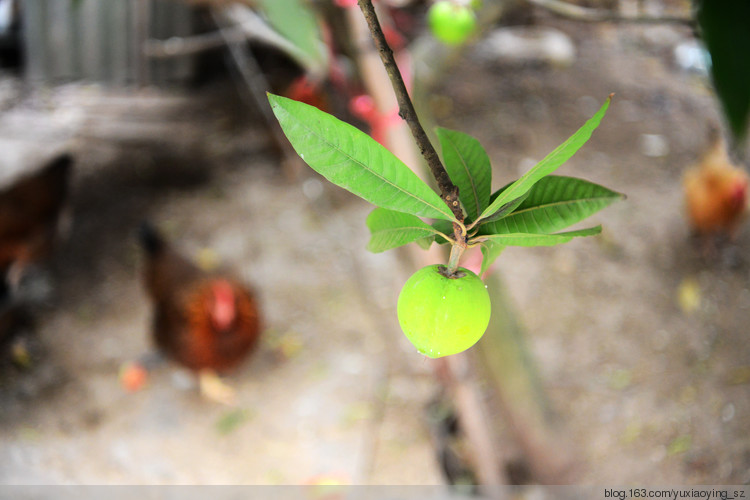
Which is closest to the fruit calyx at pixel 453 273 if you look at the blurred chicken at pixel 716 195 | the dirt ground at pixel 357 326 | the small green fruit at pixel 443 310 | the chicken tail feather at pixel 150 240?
the small green fruit at pixel 443 310

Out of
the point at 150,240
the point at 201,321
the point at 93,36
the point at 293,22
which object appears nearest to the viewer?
the point at 293,22

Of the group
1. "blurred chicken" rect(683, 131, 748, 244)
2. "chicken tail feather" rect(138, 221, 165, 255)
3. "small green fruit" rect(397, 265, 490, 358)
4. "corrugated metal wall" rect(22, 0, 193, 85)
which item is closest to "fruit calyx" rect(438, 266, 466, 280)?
"small green fruit" rect(397, 265, 490, 358)

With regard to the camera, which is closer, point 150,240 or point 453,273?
point 453,273

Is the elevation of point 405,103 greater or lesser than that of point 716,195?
greater

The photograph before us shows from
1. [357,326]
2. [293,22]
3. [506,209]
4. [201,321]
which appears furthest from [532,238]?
[357,326]

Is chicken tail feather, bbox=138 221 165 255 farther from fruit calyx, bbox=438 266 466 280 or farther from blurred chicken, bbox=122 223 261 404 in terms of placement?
fruit calyx, bbox=438 266 466 280

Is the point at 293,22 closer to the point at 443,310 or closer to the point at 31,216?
the point at 443,310

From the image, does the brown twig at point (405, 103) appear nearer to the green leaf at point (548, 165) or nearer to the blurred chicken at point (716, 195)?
the green leaf at point (548, 165)
